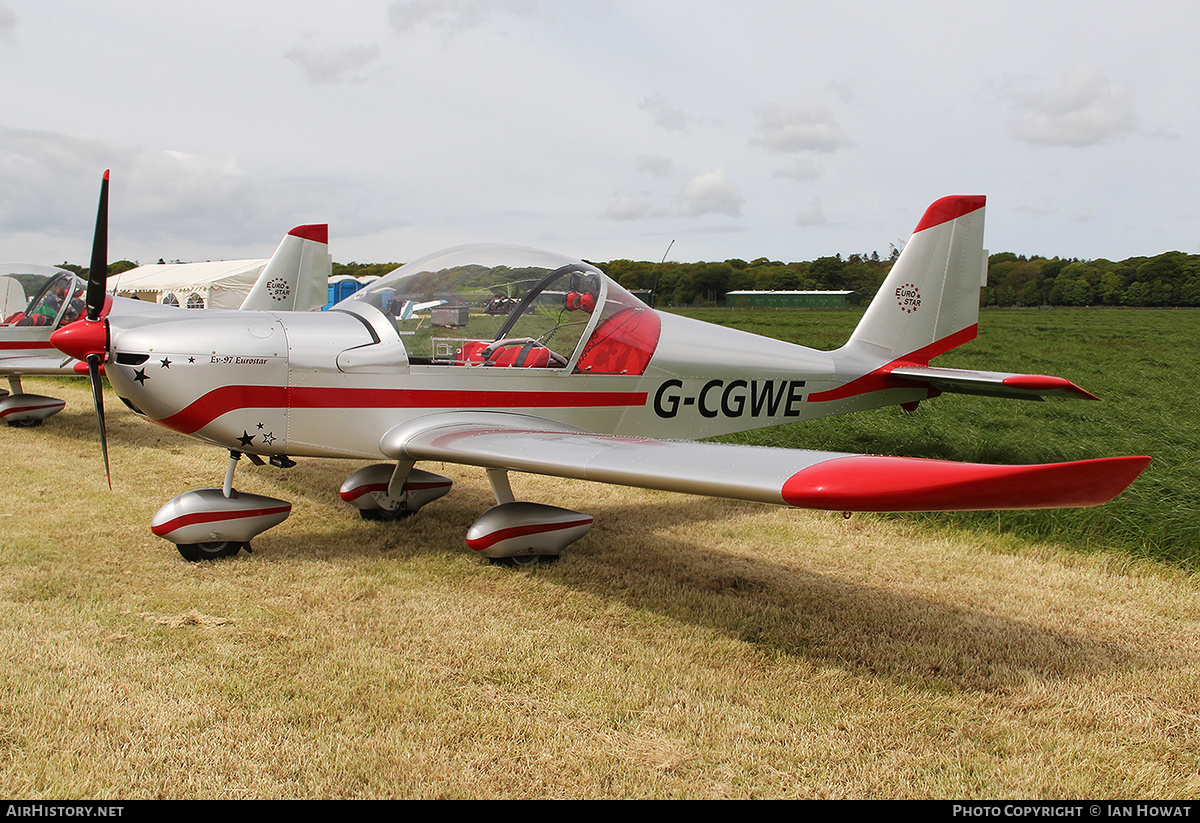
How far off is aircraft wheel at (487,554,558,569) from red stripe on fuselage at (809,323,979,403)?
2.71 meters

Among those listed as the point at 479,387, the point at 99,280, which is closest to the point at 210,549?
the point at 99,280

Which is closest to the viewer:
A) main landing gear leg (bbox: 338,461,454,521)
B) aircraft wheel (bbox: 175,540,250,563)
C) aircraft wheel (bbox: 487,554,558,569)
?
aircraft wheel (bbox: 175,540,250,563)

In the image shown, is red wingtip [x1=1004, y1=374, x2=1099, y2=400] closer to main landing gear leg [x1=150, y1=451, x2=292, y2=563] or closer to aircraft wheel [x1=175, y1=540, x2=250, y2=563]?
main landing gear leg [x1=150, y1=451, x2=292, y2=563]

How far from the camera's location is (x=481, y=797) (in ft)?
8.43

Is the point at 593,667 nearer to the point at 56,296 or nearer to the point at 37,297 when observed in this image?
the point at 56,296

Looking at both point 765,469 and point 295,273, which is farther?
point 295,273

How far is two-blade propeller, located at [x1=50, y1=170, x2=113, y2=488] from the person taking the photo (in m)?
4.55

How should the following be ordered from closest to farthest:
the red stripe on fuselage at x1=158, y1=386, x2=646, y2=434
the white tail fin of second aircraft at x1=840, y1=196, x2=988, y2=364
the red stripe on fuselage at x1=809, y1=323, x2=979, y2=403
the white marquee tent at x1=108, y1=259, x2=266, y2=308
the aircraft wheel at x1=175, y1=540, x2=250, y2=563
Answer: the red stripe on fuselage at x1=158, y1=386, x2=646, y2=434 < the aircraft wheel at x1=175, y1=540, x2=250, y2=563 < the red stripe on fuselage at x1=809, y1=323, x2=979, y2=403 < the white tail fin of second aircraft at x1=840, y1=196, x2=988, y2=364 < the white marquee tent at x1=108, y1=259, x2=266, y2=308

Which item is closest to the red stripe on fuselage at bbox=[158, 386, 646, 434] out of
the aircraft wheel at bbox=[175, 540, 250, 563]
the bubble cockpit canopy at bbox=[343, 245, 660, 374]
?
the bubble cockpit canopy at bbox=[343, 245, 660, 374]

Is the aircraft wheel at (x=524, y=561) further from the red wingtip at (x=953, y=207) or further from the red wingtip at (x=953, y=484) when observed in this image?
the red wingtip at (x=953, y=207)

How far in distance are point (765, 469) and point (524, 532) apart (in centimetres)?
203

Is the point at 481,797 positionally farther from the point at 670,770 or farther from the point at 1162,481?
the point at 1162,481

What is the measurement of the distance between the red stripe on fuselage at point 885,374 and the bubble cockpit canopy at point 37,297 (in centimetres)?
990

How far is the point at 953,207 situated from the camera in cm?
689
